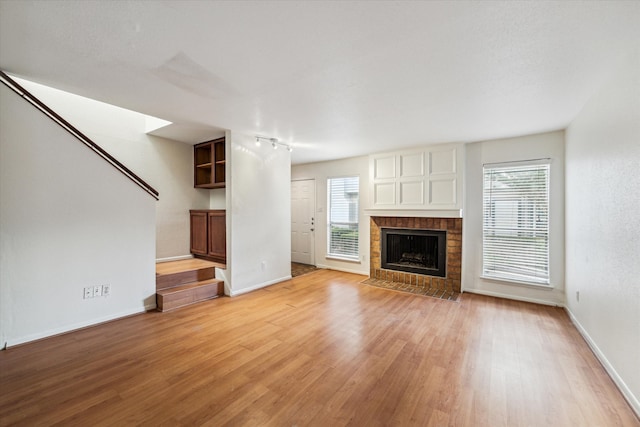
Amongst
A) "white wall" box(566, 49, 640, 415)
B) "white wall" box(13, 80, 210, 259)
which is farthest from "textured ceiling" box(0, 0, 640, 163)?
"white wall" box(13, 80, 210, 259)

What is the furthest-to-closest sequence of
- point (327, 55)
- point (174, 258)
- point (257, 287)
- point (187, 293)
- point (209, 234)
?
point (174, 258), point (209, 234), point (257, 287), point (187, 293), point (327, 55)

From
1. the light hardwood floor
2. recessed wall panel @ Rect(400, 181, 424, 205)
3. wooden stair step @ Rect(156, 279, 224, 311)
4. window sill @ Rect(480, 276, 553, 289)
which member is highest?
recessed wall panel @ Rect(400, 181, 424, 205)

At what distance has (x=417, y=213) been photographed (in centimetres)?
471

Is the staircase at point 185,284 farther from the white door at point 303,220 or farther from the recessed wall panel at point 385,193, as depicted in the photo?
the recessed wall panel at point 385,193

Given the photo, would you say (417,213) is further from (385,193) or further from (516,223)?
(516,223)

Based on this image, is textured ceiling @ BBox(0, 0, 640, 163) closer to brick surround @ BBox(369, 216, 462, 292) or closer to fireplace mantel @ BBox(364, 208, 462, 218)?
fireplace mantel @ BBox(364, 208, 462, 218)

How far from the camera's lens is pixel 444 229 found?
4.63m

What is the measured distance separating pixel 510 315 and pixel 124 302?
16.1ft

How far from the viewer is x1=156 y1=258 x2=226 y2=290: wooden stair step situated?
3832 mm

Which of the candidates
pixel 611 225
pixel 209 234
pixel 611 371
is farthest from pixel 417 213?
pixel 209 234

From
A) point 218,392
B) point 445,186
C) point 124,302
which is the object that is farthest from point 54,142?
point 445,186

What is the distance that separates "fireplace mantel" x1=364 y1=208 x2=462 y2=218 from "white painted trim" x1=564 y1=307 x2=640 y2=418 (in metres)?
1.95

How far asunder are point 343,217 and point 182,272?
11.0 feet

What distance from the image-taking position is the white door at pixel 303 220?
21.1 feet
